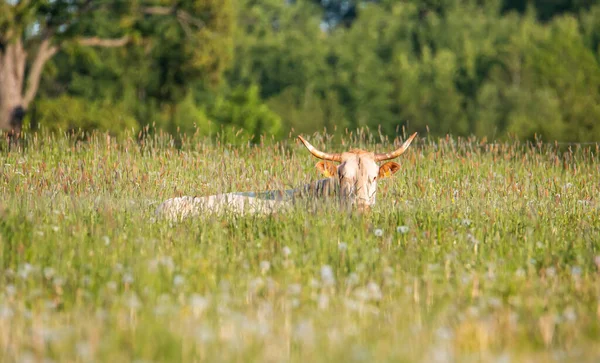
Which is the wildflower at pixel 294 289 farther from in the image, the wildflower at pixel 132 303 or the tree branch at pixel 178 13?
the tree branch at pixel 178 13

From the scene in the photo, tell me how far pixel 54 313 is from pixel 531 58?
174 ft

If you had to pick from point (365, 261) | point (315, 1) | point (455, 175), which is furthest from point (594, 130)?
point (315, 1)

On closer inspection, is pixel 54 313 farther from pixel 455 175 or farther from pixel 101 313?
pixel 455 175

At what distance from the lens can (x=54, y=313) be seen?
5617mm

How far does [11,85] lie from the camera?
30688 millimetres

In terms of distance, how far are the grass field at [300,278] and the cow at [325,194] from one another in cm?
27

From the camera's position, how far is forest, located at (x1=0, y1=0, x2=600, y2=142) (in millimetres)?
32312

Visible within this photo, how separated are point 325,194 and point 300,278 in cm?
322

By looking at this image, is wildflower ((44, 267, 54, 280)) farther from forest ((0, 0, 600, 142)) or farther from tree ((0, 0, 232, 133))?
tree ((0, 0, 232, 133))

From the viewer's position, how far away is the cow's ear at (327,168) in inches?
403

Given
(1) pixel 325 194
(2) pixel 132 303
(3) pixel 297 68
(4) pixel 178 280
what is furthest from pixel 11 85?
(3) pixel 297 68

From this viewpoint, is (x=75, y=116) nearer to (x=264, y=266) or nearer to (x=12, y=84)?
(x=12, y=84)

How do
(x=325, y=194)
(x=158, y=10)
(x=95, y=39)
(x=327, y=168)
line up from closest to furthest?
1. (x=325, y=194)
2. (x=327, y=168)
3. (x=158, y=10)
4. (x=95, y=39)

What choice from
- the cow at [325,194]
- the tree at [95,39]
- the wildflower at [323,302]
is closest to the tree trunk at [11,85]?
the tree at [95,39]
